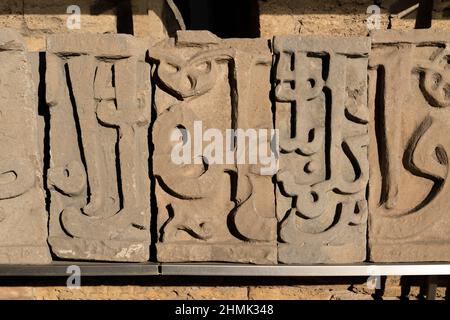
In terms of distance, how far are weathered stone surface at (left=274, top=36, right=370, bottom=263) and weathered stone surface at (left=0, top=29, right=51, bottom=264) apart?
1.26m

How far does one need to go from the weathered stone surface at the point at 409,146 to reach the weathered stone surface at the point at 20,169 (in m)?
1.74

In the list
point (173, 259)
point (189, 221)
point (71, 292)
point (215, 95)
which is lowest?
point (71, 292)

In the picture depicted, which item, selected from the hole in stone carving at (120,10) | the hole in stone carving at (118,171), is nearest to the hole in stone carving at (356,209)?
the hole in stone carving at (118,171)

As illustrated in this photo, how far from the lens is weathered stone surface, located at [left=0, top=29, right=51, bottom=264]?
3105 millimetres

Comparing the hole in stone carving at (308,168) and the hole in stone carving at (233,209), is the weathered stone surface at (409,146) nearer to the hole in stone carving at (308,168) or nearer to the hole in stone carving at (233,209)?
the hole in stone carving at (308,168)

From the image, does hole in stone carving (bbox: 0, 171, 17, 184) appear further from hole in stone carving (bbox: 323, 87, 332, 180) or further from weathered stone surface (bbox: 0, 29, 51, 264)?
hole in stone carving (bbox: 323, 87, 332, 180)

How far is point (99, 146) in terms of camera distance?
3143mm

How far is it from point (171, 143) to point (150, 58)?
450 millimetres

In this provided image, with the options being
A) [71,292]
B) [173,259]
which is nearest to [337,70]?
[173,259]

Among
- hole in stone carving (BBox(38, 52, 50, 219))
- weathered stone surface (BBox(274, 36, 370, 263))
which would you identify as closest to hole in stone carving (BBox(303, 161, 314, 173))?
weathered stone surface (BBox(274, 36, 370, 263))

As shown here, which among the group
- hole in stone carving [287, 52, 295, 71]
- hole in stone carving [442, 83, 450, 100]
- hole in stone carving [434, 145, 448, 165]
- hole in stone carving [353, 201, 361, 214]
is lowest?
hole in stone carving [353, 201, 361, 214]

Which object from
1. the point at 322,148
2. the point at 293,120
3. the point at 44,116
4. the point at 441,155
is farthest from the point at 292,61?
the point at 44,116

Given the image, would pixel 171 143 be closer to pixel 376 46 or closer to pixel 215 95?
pixel 215 95

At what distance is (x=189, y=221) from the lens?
3.13m
